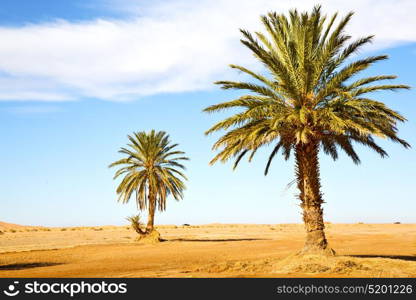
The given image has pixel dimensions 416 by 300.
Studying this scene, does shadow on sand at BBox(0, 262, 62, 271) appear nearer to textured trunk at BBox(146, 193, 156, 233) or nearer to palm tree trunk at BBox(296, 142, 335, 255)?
palm tree trunk at BBox(296, 142, 335, 255)

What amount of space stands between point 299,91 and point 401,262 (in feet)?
25.3

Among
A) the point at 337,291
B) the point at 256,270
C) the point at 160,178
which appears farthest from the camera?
the point at 160,178

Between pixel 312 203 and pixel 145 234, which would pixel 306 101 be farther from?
pixel 145 234

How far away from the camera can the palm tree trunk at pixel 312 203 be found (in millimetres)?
17797

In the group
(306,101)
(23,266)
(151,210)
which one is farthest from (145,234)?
(306,101)

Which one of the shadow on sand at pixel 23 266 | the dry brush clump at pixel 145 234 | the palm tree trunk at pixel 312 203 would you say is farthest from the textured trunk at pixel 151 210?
the palm tree trunk at pixel 312 203

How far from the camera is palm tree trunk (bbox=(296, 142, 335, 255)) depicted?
58.4ft

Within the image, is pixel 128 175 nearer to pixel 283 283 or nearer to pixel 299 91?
pixel 299 91

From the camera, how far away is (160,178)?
127ft

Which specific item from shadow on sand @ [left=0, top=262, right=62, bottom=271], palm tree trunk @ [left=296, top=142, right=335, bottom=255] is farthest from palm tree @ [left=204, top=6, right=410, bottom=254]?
shadow on sand @ [left=0, top=262, right=62, bottom=271]

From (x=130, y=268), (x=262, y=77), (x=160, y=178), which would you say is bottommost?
(x=130, y=268)

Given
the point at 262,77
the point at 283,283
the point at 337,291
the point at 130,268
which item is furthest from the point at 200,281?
the point at 262,77

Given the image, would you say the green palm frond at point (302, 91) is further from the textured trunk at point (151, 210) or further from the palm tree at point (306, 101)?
the textured trunk at point (151, 210)

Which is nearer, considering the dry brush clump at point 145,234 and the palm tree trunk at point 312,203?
the palm tree trunk at point 312,203
